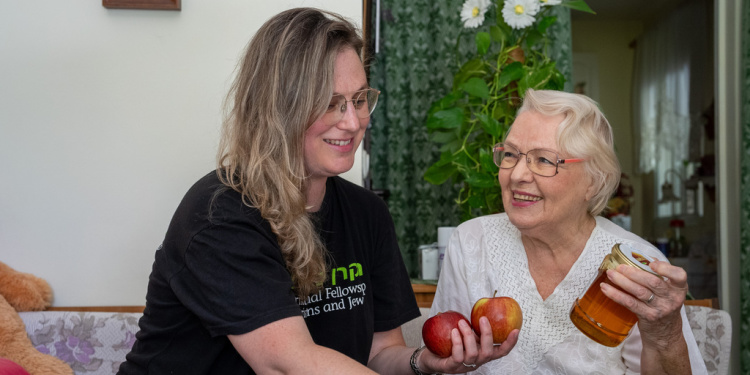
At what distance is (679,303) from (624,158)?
4.01 meters

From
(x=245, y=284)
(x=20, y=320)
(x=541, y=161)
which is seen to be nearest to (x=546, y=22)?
(x=541, y=161)

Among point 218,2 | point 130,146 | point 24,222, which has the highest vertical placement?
point 218,2

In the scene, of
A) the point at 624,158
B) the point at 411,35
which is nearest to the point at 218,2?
the point at 411,35

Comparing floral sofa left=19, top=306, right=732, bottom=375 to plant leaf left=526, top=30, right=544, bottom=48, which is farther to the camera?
plant leaf left=526, top=30, right=544, bottom=48

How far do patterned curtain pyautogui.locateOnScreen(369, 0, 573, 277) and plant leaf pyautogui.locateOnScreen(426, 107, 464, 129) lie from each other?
0.58 metres

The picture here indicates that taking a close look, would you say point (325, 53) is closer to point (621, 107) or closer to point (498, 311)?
point (498, 311)

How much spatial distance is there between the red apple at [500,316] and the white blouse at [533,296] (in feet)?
0.88

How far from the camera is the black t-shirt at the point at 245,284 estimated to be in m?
1.03

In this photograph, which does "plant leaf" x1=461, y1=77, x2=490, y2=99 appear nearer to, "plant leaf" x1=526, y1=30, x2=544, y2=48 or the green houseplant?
the green houseplant

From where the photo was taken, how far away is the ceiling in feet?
15.5

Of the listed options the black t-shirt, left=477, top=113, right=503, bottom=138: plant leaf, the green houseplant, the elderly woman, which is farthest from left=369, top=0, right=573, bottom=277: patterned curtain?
the black t-shirt

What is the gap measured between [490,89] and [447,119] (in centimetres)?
21

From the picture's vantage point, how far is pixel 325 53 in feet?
3.92

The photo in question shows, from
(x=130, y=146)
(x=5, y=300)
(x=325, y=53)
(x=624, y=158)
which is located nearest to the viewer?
(x=325, y=53)
